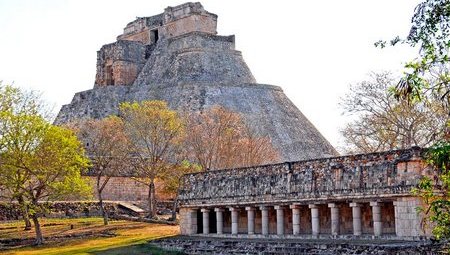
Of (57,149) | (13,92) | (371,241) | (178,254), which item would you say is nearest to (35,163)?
(57,149)

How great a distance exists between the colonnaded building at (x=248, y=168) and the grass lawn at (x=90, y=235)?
3.00 metres

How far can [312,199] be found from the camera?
25.0 metres

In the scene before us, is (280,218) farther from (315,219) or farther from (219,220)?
(219,220)

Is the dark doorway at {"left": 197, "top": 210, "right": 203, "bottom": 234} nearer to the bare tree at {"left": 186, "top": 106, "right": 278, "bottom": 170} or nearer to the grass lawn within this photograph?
the grass lawn

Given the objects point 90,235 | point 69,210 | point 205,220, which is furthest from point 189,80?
point 205,220

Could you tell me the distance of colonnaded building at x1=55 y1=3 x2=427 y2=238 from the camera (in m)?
23.0

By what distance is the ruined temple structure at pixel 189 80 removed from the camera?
66812 mm

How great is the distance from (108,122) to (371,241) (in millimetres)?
28028

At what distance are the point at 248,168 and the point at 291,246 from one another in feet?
17.9

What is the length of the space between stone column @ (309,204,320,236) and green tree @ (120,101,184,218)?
18.6 metres

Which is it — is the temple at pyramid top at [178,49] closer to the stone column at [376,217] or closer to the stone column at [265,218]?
the stone column at [265,218]

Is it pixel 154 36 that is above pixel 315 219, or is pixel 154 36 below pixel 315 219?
above

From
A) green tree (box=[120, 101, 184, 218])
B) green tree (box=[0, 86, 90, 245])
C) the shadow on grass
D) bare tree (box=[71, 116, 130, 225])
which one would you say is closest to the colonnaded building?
the shadow on grass

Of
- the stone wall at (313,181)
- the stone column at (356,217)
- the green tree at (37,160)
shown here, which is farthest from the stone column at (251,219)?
the green tree at (37,160)
